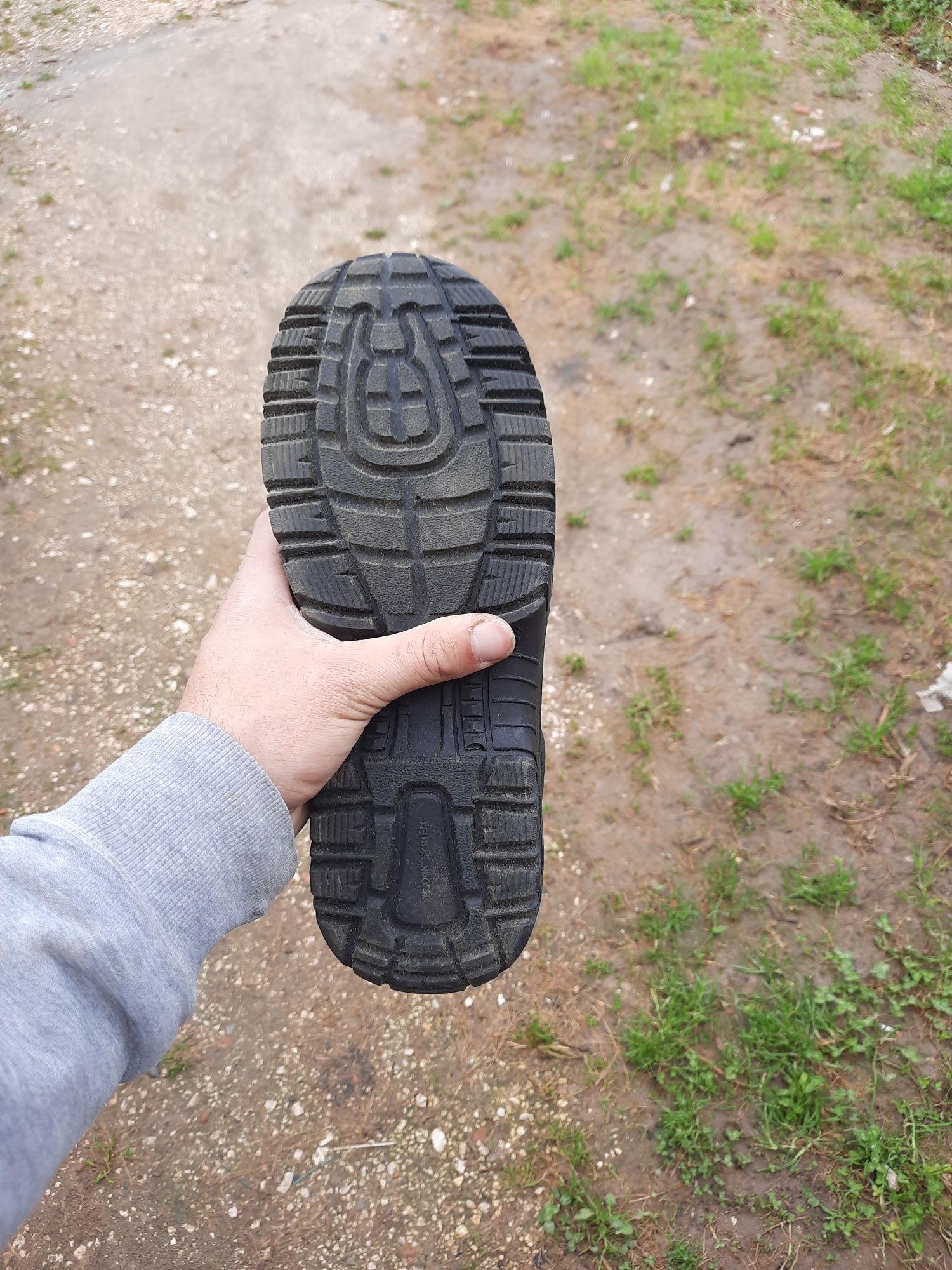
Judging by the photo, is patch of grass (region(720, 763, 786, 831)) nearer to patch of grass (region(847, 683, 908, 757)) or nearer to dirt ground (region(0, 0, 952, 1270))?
dirt ground (region(0, 0, 952, 1270))

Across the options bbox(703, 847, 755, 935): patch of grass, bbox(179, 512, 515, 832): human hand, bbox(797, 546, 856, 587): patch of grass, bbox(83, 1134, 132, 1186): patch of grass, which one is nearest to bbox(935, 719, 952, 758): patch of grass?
bbox(797, 546, 856, 587): patch of grass

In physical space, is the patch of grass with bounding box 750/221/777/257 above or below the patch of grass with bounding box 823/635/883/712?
above

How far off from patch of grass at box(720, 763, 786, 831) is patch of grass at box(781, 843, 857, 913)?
196mm

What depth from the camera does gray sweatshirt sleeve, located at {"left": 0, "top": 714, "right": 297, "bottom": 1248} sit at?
3.65 feet

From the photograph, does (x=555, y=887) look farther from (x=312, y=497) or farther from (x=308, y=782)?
(x=312, y=497)

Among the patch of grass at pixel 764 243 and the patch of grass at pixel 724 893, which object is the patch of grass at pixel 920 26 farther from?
the patch of grass at pixel 724 893

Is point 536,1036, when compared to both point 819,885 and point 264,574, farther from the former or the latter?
point 264,574

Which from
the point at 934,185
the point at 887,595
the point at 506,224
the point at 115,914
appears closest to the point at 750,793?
the point at 887,595

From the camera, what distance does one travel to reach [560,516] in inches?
144

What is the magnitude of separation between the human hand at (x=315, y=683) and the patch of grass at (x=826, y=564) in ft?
6.18

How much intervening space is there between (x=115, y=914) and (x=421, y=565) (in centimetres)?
92

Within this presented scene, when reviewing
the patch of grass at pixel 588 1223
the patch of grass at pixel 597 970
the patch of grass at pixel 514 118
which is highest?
the patch of grass at pixel 514 118

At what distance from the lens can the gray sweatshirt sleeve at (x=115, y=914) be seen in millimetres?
1112

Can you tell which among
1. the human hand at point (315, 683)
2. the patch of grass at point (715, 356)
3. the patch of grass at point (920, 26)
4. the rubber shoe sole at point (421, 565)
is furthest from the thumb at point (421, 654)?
the patch of grass at point (920, 26)
